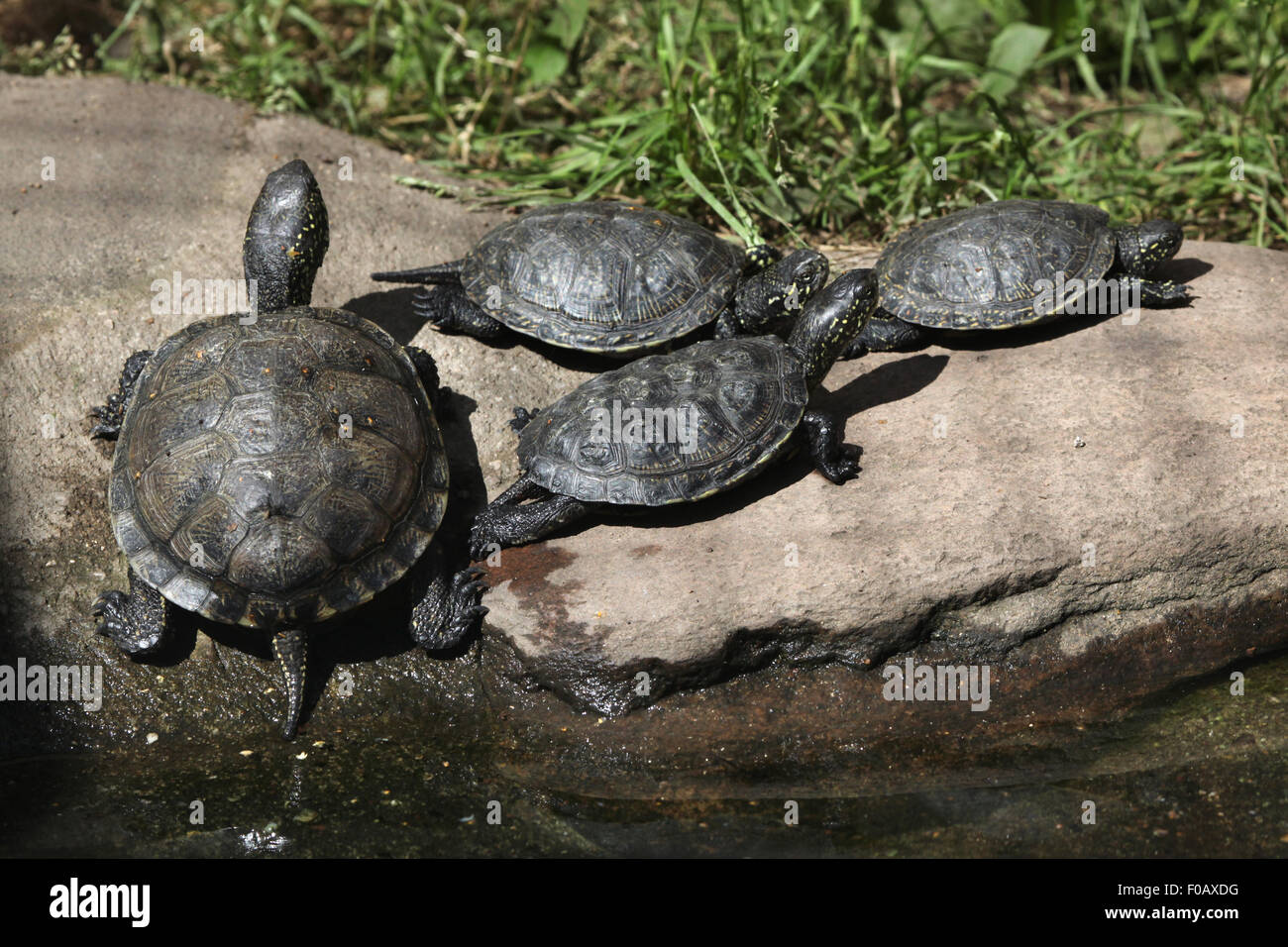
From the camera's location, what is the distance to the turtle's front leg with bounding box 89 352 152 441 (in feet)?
16.6

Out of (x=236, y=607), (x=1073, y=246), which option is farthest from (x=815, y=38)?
(x=236, y=607)

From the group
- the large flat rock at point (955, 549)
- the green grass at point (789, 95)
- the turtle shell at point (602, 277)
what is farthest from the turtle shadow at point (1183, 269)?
the turtle shell at point (602, 277)

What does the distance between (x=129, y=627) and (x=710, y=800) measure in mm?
2416

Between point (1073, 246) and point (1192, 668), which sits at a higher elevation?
point (1073, 246)

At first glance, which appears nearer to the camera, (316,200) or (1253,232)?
(316,200)

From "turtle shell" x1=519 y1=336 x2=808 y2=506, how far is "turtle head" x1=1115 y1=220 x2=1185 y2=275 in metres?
2.10

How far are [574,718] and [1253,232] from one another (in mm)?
5222

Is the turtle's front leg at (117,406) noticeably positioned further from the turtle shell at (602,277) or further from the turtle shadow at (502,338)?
the turtle shell at (602,277)

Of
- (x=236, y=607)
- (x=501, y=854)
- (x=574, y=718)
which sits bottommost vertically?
(x=501, y=854)

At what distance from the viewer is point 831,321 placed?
5.12m

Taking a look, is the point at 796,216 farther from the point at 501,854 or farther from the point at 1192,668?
the point at 501,854

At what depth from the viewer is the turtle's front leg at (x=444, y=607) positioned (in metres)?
4.54

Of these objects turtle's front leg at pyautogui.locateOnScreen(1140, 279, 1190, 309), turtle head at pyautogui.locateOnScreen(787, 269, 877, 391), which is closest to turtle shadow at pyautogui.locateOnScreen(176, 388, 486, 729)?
turtle head at pyautogui.locateOnScreen(787, 269, 877, 391)

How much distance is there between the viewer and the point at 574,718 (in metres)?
4.42
